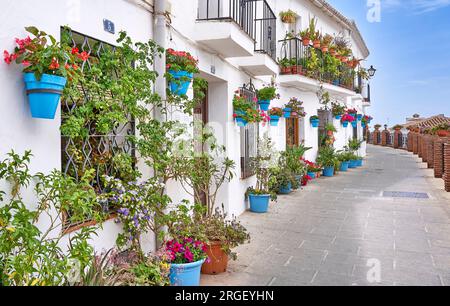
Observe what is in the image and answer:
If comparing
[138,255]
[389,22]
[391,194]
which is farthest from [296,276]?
[391,194]

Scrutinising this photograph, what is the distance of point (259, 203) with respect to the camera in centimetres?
895

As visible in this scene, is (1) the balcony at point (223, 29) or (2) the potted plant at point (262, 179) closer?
(1) the balcony at point (223, 29)

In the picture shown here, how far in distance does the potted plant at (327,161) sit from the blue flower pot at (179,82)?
10.9m

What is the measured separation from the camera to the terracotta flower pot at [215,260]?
500cm

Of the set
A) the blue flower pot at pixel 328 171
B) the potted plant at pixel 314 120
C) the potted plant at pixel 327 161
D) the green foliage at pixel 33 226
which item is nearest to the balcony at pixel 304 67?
the potted plant at pixel 314 120

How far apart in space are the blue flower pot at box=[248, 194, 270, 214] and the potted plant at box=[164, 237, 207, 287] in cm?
425

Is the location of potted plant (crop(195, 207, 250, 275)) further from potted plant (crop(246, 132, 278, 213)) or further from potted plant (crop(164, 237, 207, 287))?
potted plant (crop(246, 132, 278, 213))

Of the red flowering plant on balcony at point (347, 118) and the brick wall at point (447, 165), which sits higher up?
the red flowering plant on balcony at point (347, 118)

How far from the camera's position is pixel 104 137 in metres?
4.42

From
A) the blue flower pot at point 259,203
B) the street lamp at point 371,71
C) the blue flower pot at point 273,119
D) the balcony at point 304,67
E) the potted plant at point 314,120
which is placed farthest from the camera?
the street lamp at point 371,71

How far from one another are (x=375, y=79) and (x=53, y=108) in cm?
2349

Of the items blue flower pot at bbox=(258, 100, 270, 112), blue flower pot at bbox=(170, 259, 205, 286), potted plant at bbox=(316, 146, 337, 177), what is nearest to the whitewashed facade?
blue flower pot at bbox=(258, 100, 270, 112)

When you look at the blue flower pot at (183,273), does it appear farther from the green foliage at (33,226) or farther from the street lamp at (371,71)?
the street lamp at (371,71)
